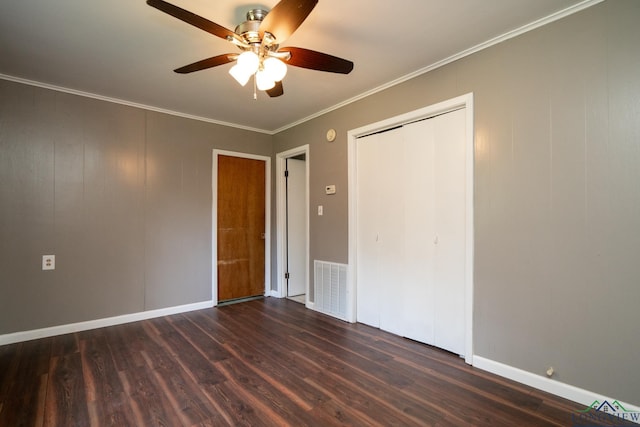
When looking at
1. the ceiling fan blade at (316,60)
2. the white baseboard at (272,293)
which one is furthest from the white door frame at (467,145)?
the white baseboard at (272,293)

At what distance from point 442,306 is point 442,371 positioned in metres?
0.54

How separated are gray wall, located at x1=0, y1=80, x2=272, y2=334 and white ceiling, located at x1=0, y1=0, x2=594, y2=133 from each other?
0.42 meters

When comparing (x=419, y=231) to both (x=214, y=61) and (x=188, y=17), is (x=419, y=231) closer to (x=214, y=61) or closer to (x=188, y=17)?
(x=214, y=61)

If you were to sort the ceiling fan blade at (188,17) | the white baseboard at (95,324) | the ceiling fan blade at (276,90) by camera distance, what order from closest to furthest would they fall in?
the ceiling fan blade at (188,17)
the ceiling fan blade at (276,90)
the white baseboard at (95,324)

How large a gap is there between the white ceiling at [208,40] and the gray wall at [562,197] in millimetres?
270

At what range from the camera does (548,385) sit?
2072 millimetres

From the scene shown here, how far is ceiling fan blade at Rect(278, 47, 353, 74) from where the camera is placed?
1.90 metres

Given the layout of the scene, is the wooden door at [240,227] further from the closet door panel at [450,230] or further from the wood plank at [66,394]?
the closet door panel at [450,230]

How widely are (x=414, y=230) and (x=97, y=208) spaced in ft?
11.4

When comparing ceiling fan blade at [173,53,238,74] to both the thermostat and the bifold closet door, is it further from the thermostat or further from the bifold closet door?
the thermostat

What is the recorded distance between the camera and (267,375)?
235cm

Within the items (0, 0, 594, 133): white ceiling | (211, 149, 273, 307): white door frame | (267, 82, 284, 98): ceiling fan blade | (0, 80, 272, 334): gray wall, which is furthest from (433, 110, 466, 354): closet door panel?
(0, 80, 272, 334): gray wall

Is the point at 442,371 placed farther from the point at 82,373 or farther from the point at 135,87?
the point at 135,87

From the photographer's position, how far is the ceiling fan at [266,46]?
5.07 feet
